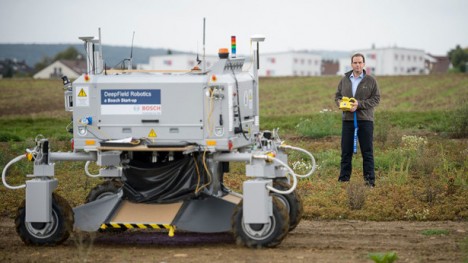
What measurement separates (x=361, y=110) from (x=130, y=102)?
18.0ft

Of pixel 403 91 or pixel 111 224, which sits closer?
pixel 111 224

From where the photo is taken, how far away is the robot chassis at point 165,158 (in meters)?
10.7

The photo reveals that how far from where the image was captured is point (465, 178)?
15.6m

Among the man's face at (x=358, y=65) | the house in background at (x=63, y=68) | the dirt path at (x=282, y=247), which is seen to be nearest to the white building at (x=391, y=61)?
the house in background at (x=63, y=68)

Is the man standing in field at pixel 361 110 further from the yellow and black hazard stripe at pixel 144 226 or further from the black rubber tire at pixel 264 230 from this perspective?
the yellow and black hazard stripe at pixel 144 226

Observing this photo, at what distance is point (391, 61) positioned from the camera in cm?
14238

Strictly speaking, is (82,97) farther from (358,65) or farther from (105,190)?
(358,65)

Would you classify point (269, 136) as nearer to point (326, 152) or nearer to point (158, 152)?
point (158, 152)

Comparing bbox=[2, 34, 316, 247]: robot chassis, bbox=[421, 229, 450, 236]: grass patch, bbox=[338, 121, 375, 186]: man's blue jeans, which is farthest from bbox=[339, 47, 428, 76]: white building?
bbox=[2, 34, 316, 247]: robot chassis

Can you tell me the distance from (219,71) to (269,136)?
1.03 metres

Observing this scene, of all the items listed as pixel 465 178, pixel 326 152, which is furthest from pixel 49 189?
pixel 326 152

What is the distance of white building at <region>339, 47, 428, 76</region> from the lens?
142 meters

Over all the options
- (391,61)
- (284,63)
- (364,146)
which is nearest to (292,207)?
(364,146)

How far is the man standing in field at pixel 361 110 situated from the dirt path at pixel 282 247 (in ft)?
8.97
